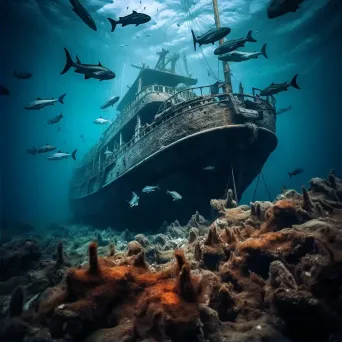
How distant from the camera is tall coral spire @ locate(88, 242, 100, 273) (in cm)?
228

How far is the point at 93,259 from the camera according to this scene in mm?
2336

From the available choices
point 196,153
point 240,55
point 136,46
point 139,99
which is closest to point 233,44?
point 240,55

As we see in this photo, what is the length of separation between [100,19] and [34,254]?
23.7 meters

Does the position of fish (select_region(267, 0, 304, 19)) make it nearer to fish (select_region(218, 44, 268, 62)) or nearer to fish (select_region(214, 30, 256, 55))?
fish (select_region(214, 30, 256, 55))

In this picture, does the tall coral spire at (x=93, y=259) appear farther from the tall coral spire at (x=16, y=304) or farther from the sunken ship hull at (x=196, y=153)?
the sunken ship hull at (x=196, y=153)

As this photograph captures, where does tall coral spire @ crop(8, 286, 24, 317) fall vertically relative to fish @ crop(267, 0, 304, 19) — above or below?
below

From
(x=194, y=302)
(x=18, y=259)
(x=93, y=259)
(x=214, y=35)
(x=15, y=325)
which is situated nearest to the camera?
(x=194, y=302)

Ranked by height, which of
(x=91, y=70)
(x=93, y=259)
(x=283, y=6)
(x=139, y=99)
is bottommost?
(x=93, y=259)

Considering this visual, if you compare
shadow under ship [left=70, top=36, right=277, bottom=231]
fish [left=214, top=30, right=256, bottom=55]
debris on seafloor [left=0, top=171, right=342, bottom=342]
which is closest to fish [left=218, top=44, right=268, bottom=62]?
fish [left=214, top=30, right=256, bottom=55]

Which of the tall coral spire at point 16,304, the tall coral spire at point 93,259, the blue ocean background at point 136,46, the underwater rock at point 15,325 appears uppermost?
the blue ocean background at point 136,46

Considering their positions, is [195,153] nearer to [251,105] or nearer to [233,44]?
[251,105]

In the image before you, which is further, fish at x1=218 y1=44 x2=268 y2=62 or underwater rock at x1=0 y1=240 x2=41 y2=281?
fish at x1=218 y1=44 x2=268 y2=62

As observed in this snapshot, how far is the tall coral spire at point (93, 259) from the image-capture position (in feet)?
7.47

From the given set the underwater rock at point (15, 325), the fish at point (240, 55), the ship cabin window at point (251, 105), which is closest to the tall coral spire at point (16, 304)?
the underwater rock at point (15, 325)
